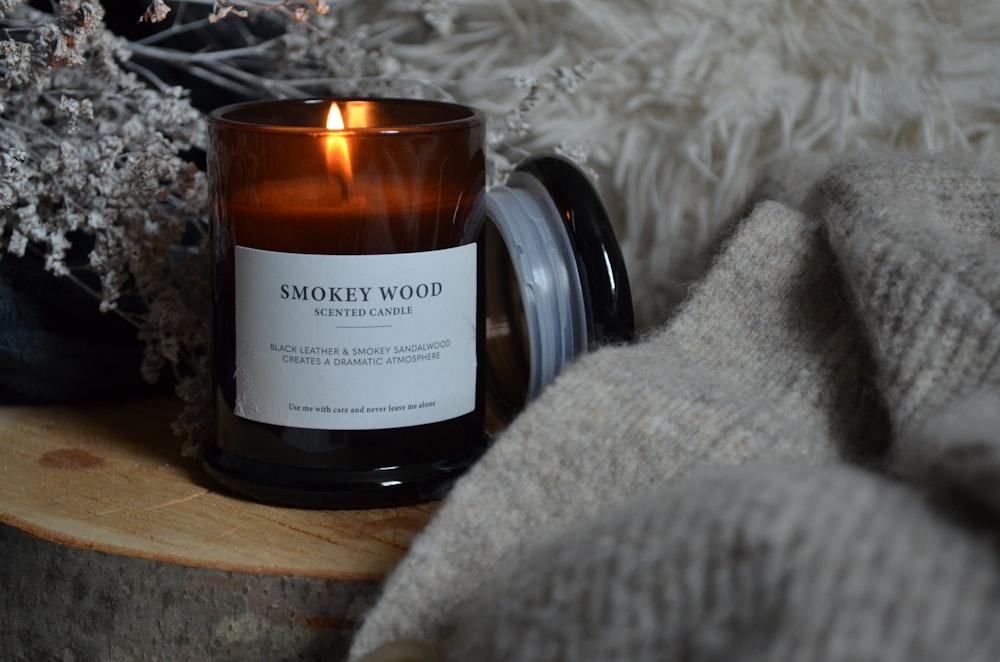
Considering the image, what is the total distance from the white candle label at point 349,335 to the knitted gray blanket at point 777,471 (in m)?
0.10

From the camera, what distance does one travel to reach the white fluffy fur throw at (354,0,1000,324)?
802 millimetres

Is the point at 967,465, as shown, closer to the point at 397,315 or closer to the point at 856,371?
the point at 856,371

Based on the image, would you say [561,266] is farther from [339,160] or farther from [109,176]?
[109,176]

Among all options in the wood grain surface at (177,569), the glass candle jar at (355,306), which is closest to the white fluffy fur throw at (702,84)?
the glass candle jar at (355,306)

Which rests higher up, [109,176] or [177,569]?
[109,176]

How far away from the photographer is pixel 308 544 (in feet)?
1.71

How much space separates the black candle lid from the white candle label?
0.06 meters

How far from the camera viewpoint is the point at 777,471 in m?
0.35

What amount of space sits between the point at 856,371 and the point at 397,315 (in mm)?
225

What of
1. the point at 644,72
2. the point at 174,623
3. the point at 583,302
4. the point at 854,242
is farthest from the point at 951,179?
the point at 174,623

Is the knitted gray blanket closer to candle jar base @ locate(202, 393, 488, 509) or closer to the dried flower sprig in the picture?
candle jar base @ locate(202, 393, 488, 509)

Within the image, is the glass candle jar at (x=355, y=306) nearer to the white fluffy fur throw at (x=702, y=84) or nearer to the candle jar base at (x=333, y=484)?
the candle jar base at (x=333, y=484)

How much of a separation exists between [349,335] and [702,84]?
0.41 metres

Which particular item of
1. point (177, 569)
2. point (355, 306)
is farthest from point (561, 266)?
point (177, 569)
